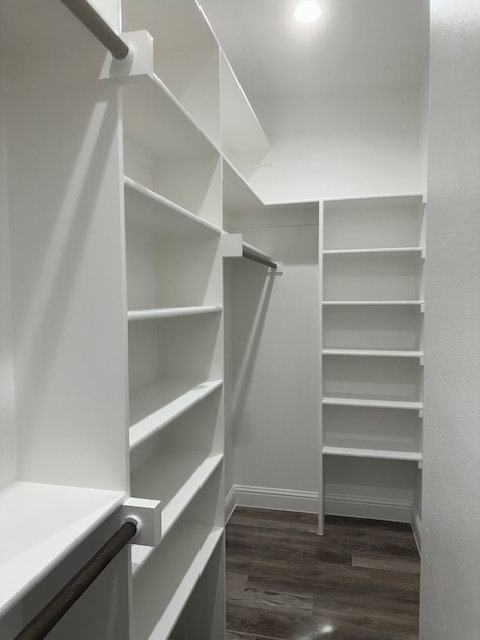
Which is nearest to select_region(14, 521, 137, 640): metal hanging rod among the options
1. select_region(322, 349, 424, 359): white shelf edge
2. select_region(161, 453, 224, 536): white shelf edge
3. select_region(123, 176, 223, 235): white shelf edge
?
select_region(161, 453, 224, 536): white shelf edge

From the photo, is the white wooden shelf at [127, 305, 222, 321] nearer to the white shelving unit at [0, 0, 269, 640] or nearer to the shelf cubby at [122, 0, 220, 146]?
the white shelving unit at [0, 0, 269, 640]

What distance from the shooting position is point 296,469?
3115mm

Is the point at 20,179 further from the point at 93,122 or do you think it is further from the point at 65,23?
the point at 65,23

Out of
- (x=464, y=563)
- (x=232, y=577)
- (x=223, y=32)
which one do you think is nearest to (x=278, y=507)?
(x=232, y=577)

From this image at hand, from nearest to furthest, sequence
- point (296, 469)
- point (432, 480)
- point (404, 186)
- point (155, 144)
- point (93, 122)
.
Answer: point (93, 122)
point (432, 480)
point (155, 144)
point (404, 186)
point (296, 469)

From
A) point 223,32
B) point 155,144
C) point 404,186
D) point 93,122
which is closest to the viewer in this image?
point 93,122

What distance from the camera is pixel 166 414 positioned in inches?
53.9

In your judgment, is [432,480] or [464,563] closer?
[464,563]

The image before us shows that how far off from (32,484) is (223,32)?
2300mm

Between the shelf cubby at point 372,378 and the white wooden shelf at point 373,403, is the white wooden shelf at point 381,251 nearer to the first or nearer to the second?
the shelf cubby at point 372,378

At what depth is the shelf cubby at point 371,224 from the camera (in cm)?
281

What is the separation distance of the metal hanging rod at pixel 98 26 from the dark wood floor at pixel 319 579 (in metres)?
2.26

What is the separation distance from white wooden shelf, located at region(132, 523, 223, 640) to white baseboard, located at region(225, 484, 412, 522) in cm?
122

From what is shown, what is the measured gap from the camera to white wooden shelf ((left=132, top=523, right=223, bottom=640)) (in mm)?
1316
